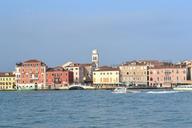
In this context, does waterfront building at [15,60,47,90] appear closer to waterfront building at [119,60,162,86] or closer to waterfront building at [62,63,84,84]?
waterfront building at [62,63,84,84]

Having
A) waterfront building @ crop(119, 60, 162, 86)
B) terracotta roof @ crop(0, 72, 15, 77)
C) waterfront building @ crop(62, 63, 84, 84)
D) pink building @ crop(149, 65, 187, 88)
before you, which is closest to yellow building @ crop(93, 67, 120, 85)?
waterfront building @ crop(119, 60, 162, 86)

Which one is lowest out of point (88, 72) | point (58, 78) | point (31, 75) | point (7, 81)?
point (7, 81)

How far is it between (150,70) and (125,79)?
600cm

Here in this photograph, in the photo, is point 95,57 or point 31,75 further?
point 95,57

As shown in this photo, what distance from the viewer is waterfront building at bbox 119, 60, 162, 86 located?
347 feet

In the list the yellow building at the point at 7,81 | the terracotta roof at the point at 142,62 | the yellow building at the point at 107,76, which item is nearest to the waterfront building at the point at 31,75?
the yellow building at the point at 7,81

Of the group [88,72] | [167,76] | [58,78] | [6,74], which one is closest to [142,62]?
[167,76]

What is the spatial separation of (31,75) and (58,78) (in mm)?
5051

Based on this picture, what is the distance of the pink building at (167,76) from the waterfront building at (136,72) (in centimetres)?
110

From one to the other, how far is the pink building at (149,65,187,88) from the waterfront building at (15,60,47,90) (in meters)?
19.6

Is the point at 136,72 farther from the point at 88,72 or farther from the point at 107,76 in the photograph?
the point at 88,72

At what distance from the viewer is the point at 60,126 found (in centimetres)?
1902

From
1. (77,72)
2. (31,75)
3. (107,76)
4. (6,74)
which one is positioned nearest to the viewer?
(31,75)

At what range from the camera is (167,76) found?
104750 mm
